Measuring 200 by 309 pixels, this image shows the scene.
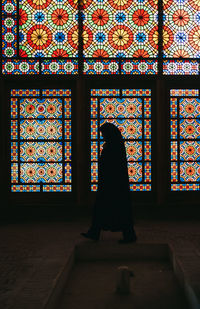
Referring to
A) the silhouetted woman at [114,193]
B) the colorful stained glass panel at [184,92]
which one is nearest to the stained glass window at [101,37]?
the colorful stained glass panel at [184,92]

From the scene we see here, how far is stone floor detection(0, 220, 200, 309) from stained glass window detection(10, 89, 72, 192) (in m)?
0.64

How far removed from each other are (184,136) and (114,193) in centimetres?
216

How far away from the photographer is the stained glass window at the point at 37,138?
6.31 m

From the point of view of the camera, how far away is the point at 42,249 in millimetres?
4527

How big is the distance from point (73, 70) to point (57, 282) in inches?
147

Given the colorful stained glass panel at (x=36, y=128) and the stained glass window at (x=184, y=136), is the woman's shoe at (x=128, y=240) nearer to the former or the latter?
the stained glass window at (x=184, y=136)

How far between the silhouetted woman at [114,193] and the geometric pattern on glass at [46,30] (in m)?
2.18

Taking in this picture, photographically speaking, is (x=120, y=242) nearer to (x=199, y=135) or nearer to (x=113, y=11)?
(x=199, y=135)

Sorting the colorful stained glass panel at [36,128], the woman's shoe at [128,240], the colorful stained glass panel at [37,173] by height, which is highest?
the colorful stained glass panel at [36,128]

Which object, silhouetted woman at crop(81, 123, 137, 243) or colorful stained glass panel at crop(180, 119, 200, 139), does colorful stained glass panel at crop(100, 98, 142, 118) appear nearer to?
colorful stained glass panel at crop(180, 119, 200, 139)

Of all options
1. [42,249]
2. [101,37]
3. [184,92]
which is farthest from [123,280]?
[101,37]

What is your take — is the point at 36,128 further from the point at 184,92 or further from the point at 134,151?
the point at 184,92

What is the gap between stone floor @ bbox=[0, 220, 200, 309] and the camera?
3123mm

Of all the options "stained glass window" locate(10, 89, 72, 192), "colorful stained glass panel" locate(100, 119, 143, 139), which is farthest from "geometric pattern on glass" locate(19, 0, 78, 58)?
"colorful stained glass panel" locate(100, 119, 143, 139)
